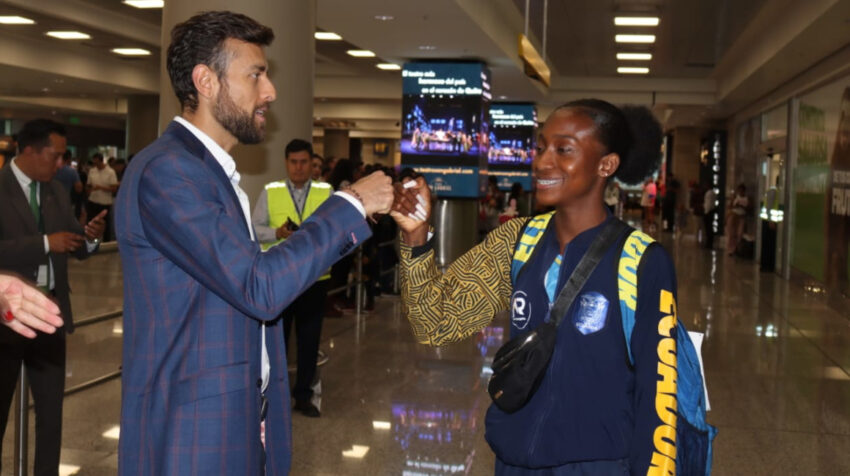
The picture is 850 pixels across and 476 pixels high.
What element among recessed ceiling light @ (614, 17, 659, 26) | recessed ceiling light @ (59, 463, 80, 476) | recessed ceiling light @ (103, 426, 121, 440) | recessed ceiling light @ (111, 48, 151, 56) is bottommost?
recessed ceiling light @ (59, 463, 80, 476)

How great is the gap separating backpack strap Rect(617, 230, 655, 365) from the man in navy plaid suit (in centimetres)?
60

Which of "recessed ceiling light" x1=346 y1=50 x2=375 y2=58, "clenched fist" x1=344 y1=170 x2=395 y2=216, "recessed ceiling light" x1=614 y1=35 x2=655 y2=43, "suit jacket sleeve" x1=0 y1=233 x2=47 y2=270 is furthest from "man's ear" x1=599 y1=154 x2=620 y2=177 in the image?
"recessed ceiling light" x1=346 y1=50 x2=375 y2=58

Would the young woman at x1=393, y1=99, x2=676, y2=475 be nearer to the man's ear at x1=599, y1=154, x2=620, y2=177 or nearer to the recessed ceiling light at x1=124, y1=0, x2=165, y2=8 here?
the man's ear at x1=599, y1=154, x2=620, y2=177

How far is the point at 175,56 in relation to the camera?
7.25ft

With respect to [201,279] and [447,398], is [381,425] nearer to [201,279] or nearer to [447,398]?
[447,398]

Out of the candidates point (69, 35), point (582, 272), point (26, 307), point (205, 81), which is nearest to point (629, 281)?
point (582, 272)

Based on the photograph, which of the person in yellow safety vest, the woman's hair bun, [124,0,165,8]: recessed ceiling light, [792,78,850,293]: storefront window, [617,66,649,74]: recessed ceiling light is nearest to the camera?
the woman's hair bun

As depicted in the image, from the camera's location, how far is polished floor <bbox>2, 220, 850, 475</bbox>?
5.32m

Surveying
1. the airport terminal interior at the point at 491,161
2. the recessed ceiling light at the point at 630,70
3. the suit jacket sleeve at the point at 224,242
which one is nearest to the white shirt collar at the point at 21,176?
the airport terminal interior at the point at 491,161

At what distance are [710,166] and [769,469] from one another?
28.7 m

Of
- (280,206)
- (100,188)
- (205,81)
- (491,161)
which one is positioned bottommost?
(280,206)

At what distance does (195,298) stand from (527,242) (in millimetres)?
897

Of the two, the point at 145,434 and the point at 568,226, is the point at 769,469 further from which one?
the point at 145,434

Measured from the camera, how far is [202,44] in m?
2.19
